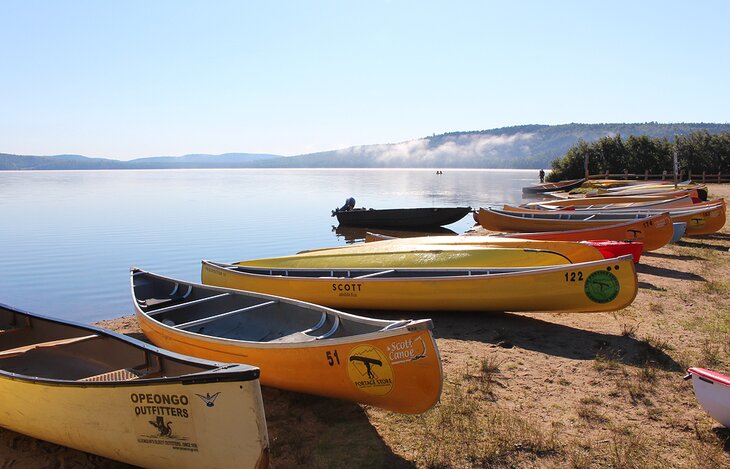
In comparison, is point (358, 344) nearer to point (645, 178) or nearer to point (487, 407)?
point (487, 407)

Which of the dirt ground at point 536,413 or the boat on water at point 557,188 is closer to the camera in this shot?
the dirt ground at point 536,413

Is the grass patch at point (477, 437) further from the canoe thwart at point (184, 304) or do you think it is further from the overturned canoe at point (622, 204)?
the overturned canoe at point (622, 204)

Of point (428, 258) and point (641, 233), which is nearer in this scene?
point (428, 258)

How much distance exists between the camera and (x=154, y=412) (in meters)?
5.09

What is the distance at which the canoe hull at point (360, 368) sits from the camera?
19.1 feet

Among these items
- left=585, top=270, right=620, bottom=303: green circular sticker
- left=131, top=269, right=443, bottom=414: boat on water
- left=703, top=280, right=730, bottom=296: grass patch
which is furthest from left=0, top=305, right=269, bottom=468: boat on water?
left=703, top=280, right=730, bottom=296: grass patch

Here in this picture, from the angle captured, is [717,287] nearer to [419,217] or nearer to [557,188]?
[419,217]

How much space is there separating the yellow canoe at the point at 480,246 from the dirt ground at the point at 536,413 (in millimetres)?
2218

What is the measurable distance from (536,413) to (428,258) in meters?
5.73

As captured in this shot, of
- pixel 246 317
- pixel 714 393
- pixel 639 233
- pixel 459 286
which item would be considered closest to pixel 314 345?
pixel 246 317

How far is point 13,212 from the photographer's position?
45.1m

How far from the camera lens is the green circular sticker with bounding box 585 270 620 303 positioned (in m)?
9.36

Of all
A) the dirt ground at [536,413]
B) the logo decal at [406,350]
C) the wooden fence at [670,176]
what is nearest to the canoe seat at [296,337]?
the dirt ground at [536,413]

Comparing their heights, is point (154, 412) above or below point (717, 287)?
above
